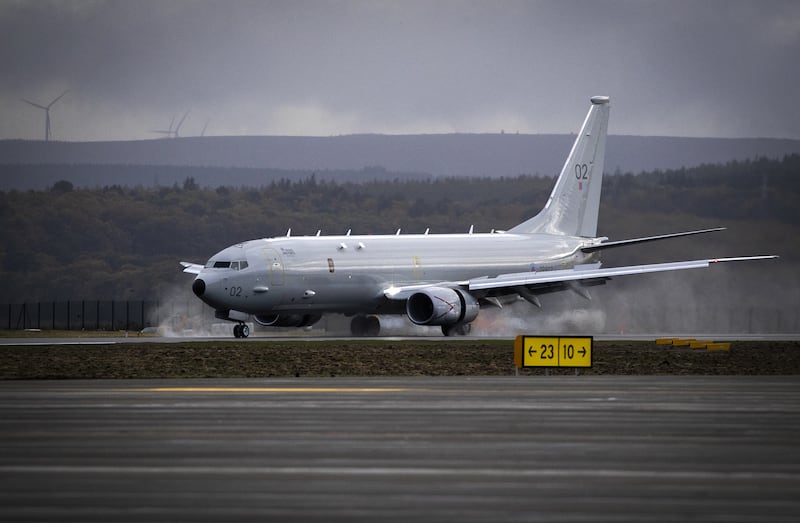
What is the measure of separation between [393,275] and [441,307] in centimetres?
409

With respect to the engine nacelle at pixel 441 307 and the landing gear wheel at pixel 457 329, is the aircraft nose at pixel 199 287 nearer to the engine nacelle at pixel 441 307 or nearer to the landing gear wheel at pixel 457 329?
the engine nacelle at pixel 441 307

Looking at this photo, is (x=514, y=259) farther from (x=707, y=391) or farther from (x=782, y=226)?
(x=707, y=391)

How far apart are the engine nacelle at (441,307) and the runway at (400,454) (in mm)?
31088

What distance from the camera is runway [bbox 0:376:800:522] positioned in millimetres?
15562

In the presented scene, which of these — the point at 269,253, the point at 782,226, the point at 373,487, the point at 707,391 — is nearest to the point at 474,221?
the point at 782,226

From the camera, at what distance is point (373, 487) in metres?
16.9

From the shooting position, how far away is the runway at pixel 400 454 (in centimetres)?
1556

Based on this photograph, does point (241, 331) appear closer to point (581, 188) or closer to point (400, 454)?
point (581, 188)

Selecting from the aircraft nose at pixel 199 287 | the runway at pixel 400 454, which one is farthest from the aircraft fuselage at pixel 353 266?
the runway at pixel 400 454

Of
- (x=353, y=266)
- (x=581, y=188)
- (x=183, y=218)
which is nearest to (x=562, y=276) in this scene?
(x=353, y=266)

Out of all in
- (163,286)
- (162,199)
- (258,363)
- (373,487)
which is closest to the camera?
(373,487)

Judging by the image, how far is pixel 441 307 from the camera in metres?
64.0

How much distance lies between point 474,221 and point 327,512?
113m

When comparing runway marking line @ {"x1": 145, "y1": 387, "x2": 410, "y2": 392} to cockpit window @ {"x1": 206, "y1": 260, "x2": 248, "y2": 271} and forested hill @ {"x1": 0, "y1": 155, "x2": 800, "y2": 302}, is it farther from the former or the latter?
forested hill @ {"x1": 0, "y1": 155, "x2": 800, "y2": 302}
